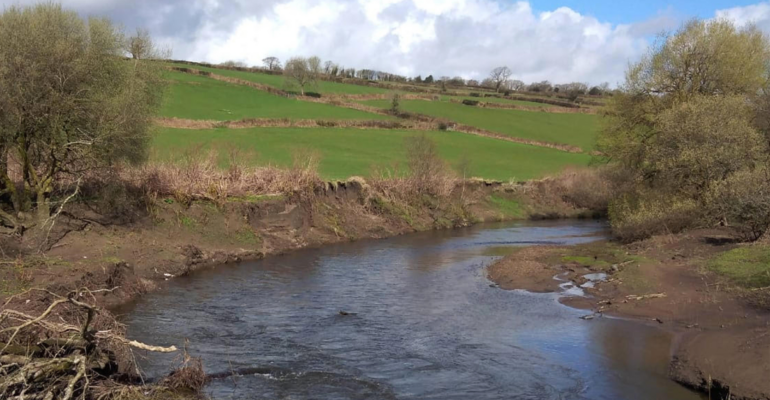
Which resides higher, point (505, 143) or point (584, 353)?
point (505, 143)

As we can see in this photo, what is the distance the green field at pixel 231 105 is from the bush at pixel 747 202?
50.2 metres

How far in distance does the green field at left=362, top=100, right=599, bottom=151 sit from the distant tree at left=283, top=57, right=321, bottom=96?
9.61 meters

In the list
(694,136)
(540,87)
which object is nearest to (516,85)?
(540,87)

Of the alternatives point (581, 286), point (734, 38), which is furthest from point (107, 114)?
point (734, 38)

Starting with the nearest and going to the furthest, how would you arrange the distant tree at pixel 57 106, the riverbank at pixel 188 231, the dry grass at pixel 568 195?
the riverbank at pixel 188 231, the distant tree at pixel 57 106, the dry grass at pixel 568 195

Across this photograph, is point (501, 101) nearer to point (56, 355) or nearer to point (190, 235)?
point (190, 235)

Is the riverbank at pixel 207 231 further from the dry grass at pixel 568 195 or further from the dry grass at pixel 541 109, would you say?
the dry grass at pixel 541 109

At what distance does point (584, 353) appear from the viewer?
1636 cm

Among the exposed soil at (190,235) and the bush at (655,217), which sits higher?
the bush at (655,217)

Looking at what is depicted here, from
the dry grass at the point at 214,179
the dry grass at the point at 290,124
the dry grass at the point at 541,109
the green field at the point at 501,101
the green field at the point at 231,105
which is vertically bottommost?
the dry grass at the point at 214,179

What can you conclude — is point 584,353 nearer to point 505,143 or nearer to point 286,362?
point 286,362

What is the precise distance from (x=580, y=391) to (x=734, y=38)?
105 ft

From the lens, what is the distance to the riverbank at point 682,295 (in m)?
14.0

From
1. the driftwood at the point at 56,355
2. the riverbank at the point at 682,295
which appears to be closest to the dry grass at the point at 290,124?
the riverbank at the point at 682,295
